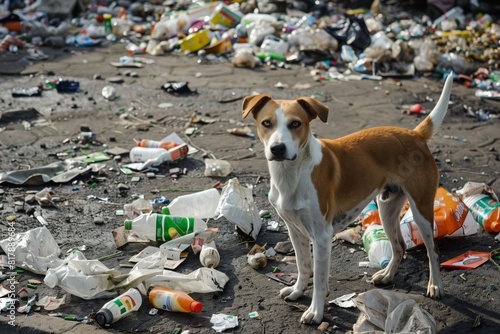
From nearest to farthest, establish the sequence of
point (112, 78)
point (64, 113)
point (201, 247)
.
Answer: point (201, 247) < point (64, 113) < point (112, 78)

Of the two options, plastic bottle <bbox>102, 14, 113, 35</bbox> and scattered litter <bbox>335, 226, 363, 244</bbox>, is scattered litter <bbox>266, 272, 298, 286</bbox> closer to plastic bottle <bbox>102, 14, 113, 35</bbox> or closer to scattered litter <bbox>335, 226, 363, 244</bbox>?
scattered litter <bbox>335, 226, 363, 244</bbox>

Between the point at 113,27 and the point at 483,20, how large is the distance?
670 centimetres

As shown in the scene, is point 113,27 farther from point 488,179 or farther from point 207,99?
point 488,179

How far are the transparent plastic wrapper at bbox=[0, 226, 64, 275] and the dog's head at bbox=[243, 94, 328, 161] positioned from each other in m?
1.85

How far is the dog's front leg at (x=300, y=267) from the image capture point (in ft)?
13.8

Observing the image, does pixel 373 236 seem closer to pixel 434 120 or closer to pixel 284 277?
pixel 284 277

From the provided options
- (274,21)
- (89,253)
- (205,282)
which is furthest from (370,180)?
(274,21)

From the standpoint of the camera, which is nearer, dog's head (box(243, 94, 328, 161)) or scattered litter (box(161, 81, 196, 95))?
dog's head (box(243, 94, 328, 161))

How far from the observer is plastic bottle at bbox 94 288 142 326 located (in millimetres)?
3922

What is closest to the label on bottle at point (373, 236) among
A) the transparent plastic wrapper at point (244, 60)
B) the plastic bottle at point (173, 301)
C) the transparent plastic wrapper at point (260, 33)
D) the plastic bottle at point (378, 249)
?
the plastic bottle at point (378, 249)

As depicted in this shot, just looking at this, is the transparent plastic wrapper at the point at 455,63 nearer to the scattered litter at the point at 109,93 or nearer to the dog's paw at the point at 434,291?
the scattered litter at the point at 109,93

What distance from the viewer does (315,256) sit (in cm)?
391

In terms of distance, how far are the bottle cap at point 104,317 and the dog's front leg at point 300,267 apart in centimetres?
113

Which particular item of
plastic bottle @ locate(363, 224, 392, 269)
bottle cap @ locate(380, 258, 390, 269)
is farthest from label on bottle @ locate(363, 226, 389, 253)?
bottle cap @ locate(380, 258, 390, 269)
